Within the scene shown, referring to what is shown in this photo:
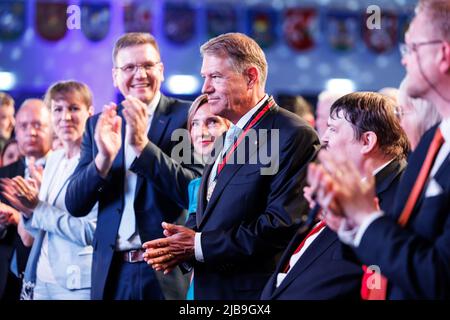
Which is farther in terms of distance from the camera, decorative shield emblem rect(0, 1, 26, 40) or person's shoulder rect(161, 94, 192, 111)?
decorative shield emblem rect(0, 1, 26, 40)

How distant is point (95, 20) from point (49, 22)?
0.39 metres

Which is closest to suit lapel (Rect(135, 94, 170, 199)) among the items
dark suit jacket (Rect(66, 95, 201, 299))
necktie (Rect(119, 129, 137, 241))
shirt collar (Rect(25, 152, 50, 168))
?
dark suit jacket (Rect(66, 95, 201, 299))

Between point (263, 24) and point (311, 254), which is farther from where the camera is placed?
point (263, 24)

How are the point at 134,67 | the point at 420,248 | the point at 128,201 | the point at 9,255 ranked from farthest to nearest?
the point at 9,255 < the point at 134,67 < the point at 128,201 < the point at 420,248

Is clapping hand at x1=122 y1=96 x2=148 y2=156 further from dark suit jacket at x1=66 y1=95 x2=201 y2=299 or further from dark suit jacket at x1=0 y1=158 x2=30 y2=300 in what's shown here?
dark suit jacket at x1=0 y1=158 x2=30 y2=300

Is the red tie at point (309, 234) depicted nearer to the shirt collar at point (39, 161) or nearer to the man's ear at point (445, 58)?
the man's ear at point (445, 58)

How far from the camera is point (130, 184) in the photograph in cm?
313

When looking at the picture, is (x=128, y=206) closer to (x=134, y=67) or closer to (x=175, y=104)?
(x=175, y=104)

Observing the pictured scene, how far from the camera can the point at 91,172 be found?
3.11m

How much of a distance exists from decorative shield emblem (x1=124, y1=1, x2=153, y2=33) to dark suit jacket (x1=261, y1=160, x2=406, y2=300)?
14.9 feet

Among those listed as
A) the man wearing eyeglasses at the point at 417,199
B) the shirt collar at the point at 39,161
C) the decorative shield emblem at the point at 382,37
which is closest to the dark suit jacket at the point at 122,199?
the shirt collar at the point at 39,161

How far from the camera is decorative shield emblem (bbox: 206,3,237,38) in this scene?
680 centimetres

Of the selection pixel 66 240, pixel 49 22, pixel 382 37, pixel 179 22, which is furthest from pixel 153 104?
pixel 382 37

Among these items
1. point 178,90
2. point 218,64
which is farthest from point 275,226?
point 178,90
